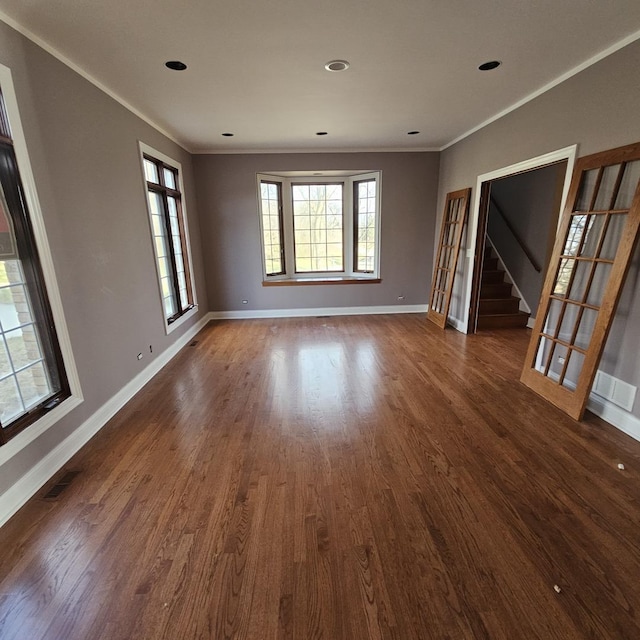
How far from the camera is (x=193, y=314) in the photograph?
15.9 feet

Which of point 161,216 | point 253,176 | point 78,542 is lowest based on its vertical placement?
point 78,542

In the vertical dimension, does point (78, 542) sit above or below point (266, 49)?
below

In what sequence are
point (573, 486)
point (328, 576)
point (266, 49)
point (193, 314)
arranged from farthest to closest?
point (193, 314) → point (266, 49) → point (573, 486) → point (328, 576)

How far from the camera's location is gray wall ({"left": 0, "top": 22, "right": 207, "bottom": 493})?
6.64ft

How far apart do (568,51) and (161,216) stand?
4.23m

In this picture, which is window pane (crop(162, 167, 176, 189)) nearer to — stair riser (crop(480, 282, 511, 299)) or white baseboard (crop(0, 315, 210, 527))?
white baseboard (crop(0, 315, 210, 527))

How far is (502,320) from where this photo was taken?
16.0 ft

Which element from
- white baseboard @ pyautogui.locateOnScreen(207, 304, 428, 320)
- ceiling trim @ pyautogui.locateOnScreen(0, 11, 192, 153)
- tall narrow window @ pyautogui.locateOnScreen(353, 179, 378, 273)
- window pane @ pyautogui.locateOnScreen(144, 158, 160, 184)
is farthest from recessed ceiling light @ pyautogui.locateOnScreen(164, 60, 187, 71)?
white baseboard @ pyautogui.locateOnScreen(207, 304, 428, 320)

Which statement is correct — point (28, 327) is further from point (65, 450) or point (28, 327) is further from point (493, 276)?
point (493, 276)

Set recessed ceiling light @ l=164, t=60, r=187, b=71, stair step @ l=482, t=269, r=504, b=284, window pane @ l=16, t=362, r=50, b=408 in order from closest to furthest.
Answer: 1. window pane @ l=16, t=362, r=50, b=408
2. recessed ceiling light @ l=164, t=60, r=187, b=71
3. stair step @ l=482, t=269, r=504, b=284

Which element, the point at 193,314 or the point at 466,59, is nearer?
the point at 466,59

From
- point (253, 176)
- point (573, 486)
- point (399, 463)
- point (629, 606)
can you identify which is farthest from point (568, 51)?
point (253, 176)

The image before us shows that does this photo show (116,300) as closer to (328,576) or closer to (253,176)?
(328,576)

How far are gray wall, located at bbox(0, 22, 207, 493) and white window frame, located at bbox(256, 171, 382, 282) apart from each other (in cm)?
236
